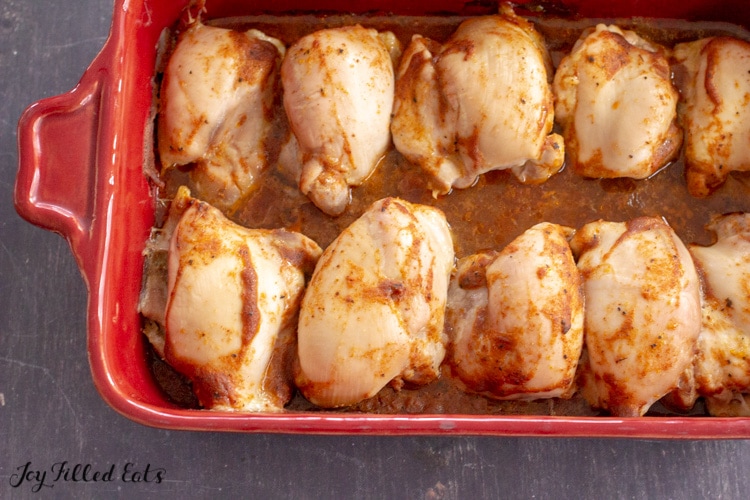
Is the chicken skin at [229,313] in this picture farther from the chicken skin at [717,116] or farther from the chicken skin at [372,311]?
the chicken skin at [717,116]

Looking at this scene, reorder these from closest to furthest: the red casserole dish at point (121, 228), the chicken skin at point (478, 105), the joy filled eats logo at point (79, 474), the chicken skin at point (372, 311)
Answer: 1. the red casserole dish at point (121, 228)
2. the chicken skin at point (372, 311)
3. the chicken skin at point (478, 105)
4. the joy filled eats logo at point (79, 474)

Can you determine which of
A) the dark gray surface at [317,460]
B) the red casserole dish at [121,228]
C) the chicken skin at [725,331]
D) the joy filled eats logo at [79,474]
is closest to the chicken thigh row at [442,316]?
the chicken skin at [725,331]

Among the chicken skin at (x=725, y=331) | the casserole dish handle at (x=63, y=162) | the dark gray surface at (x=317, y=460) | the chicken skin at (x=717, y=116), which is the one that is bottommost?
the dark gray surface at (x=317, y=460)

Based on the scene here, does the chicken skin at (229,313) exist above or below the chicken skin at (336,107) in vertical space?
below

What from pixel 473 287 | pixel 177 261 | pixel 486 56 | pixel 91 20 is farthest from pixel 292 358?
pixel 91 20

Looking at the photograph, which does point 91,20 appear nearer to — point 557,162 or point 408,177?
point 408,177
